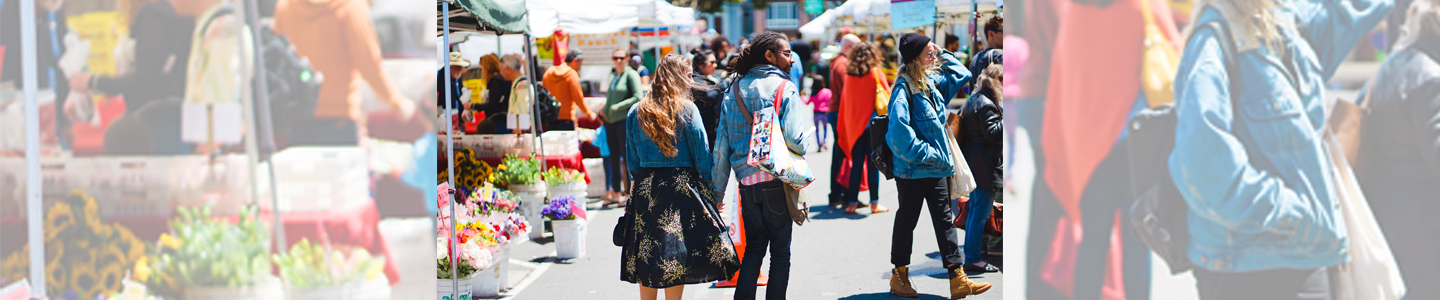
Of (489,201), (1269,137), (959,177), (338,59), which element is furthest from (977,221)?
(338,59)

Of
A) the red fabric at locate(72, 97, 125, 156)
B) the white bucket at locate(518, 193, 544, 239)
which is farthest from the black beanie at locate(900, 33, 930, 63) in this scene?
the white bucket at locate(518, 193, 544, 239)

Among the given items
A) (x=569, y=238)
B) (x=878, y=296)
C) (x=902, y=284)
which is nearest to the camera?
(x=902, y=284)

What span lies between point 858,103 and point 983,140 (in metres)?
2.06

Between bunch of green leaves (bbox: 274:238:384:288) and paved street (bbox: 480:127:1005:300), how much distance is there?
2299mm

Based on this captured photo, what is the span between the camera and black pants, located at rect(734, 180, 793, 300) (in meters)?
4.14

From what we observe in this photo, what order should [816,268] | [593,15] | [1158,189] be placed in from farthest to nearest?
[593,15], [816,268], [1158,189]

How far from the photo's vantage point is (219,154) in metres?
3.01

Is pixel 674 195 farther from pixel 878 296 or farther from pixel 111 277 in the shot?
pixel 111 277

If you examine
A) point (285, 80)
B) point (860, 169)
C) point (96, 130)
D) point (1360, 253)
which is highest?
point (285, 80)

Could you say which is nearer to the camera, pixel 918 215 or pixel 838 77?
pixel 918 215

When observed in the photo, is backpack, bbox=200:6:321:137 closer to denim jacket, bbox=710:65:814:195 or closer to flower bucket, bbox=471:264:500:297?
denim jacket, bbox=710:65:814:195

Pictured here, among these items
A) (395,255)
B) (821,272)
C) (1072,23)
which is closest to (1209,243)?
(1072,23)

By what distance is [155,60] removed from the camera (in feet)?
9.78

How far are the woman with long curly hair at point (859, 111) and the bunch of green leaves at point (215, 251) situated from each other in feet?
14.2
